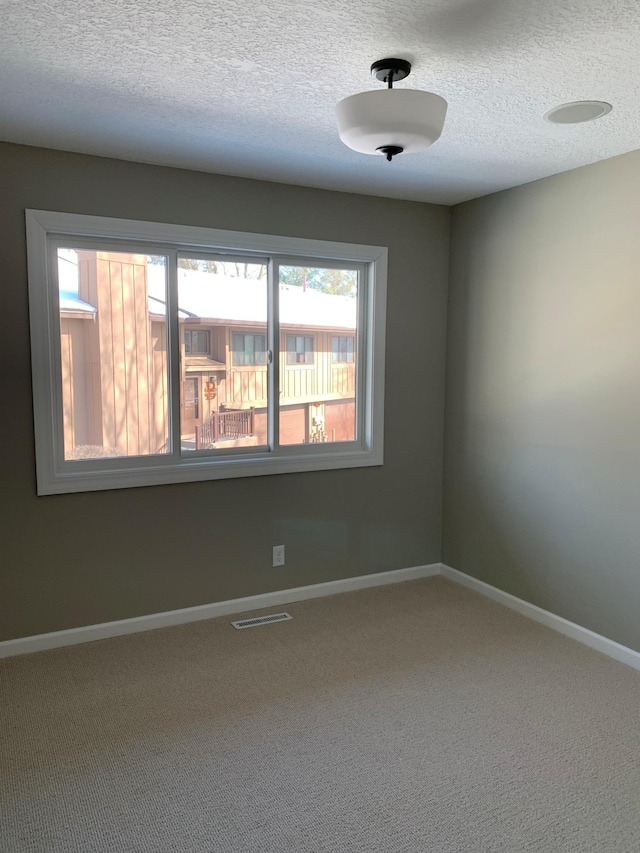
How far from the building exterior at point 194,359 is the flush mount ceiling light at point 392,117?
5.27ft

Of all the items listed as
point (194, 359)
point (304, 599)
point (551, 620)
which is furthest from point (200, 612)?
point (551, 620)

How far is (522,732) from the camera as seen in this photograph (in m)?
2.45

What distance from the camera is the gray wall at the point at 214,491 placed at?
115 inches

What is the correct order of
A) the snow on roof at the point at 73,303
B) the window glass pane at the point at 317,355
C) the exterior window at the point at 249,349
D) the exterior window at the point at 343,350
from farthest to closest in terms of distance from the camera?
the exterior window at the point at 343,350
the window glass pane at the point at 317,355
the exterior window at the point at 249,349
the snow on roof at the point at 73,303

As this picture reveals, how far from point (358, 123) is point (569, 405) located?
1.97m

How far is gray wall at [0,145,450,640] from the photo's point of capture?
2.93m

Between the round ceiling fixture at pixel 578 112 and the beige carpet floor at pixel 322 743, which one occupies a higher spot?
the round ceiling fixture at pixel 578 112

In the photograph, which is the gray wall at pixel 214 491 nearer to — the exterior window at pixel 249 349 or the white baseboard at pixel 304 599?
the white baseboard at pixel 304 599

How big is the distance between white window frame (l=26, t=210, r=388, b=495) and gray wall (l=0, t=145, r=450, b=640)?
6cm

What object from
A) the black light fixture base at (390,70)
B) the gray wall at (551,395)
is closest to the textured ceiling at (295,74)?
the black light fixture base at (390,70)

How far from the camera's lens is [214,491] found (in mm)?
3430

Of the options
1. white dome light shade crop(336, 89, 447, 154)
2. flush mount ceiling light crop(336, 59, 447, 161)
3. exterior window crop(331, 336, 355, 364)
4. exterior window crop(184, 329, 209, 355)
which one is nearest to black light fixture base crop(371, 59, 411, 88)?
flush mount ceiling light crop(336, 59, 447, 161)

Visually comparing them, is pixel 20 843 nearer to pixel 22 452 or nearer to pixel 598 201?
pixel 22 452

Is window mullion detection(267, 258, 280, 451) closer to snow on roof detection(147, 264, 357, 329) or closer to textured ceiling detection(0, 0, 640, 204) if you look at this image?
snow on roof detection(147, 264, 357, 329)
